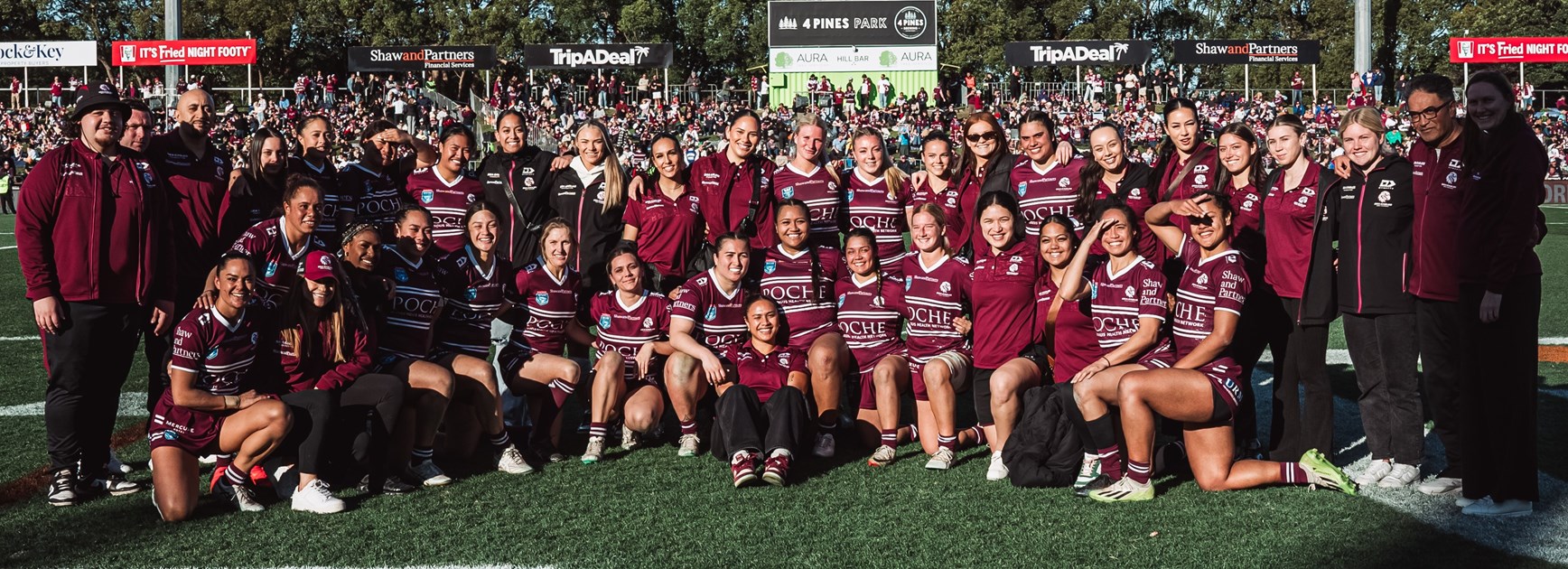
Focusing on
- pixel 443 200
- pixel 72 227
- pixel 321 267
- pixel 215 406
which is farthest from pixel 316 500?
pixel 443 200

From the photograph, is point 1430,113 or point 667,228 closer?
point 1430,113

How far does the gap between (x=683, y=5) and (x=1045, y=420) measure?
52.3 m

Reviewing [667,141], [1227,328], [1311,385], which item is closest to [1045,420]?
[1227,328]

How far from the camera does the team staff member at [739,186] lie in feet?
22.9

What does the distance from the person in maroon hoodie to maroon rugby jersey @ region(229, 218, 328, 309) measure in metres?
0.35

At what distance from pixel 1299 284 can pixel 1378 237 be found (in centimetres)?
39

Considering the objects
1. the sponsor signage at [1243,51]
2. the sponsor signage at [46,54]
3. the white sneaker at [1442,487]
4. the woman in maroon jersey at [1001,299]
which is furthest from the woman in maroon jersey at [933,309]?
the sponsor signage at [46,54]

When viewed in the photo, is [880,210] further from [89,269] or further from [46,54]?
[46,54]

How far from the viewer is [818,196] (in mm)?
6828

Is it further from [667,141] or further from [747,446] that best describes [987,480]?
[667,141]

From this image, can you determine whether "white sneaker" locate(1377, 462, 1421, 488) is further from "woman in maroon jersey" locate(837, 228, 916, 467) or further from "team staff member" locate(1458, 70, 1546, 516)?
"woman in maroon jersey" locate(837, 228, 916, 467)

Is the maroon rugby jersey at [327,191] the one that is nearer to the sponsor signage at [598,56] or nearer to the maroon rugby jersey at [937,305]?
the maroon rugby jersey at [937,305]

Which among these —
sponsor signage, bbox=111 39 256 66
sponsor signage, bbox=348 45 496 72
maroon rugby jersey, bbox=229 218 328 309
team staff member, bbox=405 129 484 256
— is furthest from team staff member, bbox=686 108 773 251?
sponsor signage, bbox=111 39 256 66

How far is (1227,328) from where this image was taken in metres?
5.02
